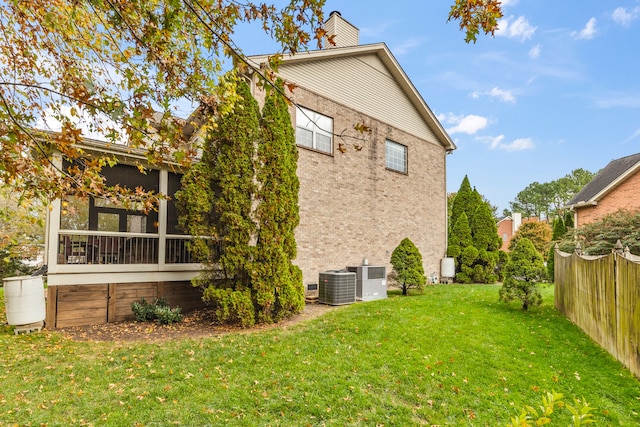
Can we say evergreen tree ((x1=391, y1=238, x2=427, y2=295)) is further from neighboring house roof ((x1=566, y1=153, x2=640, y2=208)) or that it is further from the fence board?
neighboring house roof ((x1=566, y1=153, x2=640, y2=208))

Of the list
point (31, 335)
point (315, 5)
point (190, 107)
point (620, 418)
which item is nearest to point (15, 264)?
point (31, 335)

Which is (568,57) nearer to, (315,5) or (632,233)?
(632,233)


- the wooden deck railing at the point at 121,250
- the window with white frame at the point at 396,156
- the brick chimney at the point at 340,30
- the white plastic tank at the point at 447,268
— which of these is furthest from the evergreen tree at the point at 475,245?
the wooden deck railing at the point at 121,250

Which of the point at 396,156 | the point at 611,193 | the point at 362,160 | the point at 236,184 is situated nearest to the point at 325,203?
the point at 362,160

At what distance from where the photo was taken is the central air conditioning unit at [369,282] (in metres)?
9.81

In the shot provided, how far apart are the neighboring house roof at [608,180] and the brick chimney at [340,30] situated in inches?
542

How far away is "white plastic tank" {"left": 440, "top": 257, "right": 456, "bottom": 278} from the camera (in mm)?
14328

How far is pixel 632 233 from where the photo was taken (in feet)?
36.7

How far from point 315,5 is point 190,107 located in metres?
2.46

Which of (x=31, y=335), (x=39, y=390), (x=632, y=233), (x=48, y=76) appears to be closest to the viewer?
(x=39, y=390)

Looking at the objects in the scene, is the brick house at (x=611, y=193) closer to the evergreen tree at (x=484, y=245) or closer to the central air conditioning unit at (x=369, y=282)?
the evergreen tree at (x=484, y=245)

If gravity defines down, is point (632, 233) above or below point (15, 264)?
above

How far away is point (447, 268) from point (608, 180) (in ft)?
37.3

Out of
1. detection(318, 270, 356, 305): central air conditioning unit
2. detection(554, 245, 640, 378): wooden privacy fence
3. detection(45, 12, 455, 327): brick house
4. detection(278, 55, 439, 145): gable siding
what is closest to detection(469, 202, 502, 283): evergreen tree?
detection(45, 12, 455, 327): brick house
